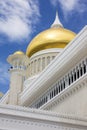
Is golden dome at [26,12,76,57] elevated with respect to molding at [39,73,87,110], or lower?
elevated

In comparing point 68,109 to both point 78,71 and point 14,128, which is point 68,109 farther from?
point 14,128

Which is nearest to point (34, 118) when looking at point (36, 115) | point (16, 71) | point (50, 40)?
point (36, 115)

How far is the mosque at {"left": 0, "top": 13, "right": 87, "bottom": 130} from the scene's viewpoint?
51.2ft

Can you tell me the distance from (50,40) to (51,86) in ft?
40.0

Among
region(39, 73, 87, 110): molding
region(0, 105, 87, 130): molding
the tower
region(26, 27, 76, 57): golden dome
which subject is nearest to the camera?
A: region(0, 105, 87, 130): molding

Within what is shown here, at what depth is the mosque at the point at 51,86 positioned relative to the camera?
15.6 m

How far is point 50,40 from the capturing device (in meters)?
35.3

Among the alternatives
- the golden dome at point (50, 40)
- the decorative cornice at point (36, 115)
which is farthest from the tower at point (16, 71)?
the decorative cornice at point (36, 115)

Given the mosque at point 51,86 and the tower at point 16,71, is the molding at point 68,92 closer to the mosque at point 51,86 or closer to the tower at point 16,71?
the mosque at point 51,86

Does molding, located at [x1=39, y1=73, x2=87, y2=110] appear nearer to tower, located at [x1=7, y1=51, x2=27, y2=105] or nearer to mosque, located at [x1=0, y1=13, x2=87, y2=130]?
mosque, located at [x1=0, y1=13, x2=87, y2=130]

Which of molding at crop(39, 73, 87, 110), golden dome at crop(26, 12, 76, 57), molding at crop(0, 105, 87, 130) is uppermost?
golden dome at crop(26, 12, 76, 57)

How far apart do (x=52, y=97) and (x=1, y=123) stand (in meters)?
9.22

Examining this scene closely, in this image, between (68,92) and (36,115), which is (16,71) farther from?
(36,115)

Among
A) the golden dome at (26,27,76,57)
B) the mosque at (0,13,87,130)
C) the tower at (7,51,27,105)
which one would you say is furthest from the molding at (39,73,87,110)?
the golden dome at (26,27,76,57)
